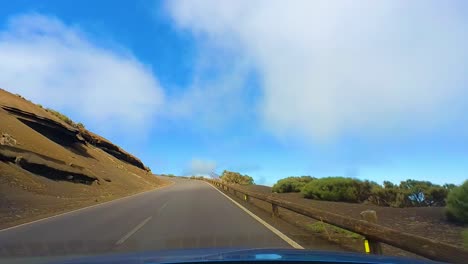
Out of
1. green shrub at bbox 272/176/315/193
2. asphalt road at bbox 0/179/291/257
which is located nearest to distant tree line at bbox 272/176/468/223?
green shrub at bbox 272/176/315/193

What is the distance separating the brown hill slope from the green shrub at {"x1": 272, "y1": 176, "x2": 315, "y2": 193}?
11746 millimetres

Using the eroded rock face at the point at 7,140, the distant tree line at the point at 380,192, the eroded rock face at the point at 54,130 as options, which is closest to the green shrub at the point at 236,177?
the eroded rock face at the point at 54,130

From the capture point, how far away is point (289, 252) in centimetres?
632

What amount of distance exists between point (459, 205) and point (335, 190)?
41.0 ft

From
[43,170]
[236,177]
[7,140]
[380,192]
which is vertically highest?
[236,177]

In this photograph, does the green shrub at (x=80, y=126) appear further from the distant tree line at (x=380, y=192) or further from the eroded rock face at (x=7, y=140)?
the distant tree line at (x=380, y=192)

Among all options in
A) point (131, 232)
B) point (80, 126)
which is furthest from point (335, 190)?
point (80, 126)

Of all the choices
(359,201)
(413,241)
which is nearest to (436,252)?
(413,241)

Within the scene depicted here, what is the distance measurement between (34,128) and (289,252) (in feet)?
179

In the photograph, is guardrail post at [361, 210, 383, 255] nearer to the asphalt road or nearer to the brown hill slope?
the asphalt road

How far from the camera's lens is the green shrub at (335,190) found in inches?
1103

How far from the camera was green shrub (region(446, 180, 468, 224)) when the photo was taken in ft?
51.3

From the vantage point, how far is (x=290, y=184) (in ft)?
131

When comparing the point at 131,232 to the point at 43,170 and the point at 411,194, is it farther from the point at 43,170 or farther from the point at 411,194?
the point at 43,170
